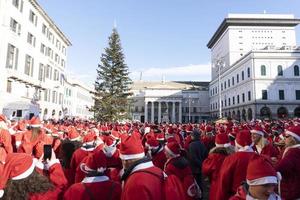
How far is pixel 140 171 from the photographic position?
9.91 ft

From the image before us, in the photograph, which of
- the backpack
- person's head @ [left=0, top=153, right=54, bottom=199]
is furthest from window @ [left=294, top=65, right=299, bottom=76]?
person's head @ [left=0, top=153, right=54, bottom=199]

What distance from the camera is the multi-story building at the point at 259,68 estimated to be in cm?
5606

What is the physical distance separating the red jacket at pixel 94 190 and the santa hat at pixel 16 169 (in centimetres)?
54

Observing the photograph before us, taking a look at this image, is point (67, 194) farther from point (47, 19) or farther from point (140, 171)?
point (47, 19)

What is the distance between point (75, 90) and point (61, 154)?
73.6 metres

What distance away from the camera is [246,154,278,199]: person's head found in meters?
2.91

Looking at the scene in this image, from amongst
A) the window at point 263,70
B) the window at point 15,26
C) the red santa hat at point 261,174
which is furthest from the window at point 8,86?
the window at point 263,70

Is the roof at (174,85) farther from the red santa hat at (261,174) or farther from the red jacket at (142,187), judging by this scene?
the red jacket at (142,187)

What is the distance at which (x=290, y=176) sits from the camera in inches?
156

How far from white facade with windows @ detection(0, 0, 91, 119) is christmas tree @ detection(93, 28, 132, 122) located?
8.91 meters

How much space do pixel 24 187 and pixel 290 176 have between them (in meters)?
3.37

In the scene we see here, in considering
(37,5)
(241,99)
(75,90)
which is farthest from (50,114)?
(241,99)

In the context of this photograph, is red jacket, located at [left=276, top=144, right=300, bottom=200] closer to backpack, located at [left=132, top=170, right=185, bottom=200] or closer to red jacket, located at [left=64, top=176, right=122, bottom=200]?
backpack, located at [left=132, top=170, right=185, bottom=200]

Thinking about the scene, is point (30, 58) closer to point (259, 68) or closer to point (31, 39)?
point (31, 39)
